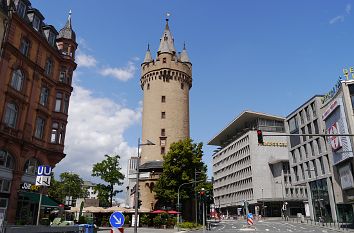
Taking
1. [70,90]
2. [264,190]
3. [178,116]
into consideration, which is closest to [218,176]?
[264,190]

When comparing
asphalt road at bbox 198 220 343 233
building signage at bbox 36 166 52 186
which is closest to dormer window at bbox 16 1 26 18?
building signage at bbox 36 166 52 186

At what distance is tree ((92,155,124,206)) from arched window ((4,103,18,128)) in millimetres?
34400

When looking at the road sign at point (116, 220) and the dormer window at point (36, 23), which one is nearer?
the road sign at point (116, 220)

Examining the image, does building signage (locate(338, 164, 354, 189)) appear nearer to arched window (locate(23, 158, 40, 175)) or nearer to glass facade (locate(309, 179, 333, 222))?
glass facade (locate(309, 179, 333, 222))

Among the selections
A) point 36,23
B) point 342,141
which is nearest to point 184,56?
point 342,141

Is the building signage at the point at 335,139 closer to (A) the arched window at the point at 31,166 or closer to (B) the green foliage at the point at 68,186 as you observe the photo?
(A) the arched window at the point at 31,166

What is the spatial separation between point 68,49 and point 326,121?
132 ft

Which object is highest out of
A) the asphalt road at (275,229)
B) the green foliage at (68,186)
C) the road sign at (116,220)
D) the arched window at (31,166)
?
the green foliage at (68,186)

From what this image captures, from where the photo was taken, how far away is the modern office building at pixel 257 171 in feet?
310

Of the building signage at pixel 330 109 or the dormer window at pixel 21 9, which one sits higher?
the dormer window at pixel 21 9

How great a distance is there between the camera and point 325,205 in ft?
183

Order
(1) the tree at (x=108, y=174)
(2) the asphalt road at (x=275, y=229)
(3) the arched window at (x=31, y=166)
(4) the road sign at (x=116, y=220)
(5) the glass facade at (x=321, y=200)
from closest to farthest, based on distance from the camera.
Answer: (4) the road sign at (x=116, y=220) < (3) the arched window at (x=31, y=166) < (2) the asphalt road at (x=275, y=229) < (5) the glass facade at (x=321, y=200) < (1) the tree at (x=108, y=174)

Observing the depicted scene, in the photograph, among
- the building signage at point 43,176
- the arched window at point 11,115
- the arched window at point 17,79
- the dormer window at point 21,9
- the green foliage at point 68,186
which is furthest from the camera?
the green foliage at point 68,186

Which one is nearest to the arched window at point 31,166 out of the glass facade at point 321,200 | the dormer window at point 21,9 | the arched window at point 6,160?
the arched window at point 6,160
